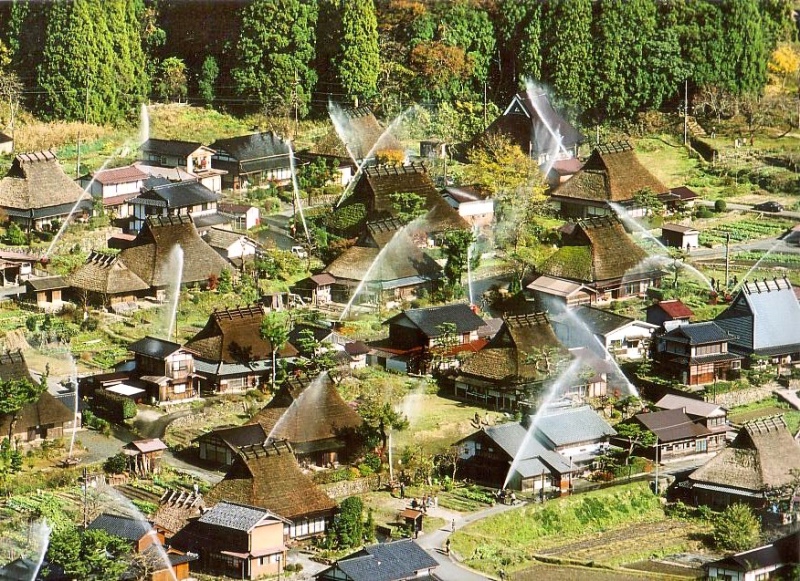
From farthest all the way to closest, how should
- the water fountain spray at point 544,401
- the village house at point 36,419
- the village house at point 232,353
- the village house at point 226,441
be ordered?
the village house at point 232,353 < the village house at point 36,419 < the water fountain spray at point 544,401 < the village house at point 226,441

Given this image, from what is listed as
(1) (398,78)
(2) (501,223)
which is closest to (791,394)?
(2) (501,223)

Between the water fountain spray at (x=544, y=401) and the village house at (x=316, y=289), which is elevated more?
the village house at (x=316, y=289)

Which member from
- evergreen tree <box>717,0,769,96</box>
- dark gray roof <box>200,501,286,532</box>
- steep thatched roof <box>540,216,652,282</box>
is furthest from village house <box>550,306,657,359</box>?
evergreen tree <box>717,0,769,96</box>

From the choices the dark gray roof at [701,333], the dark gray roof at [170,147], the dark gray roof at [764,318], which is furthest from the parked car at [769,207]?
the dark gray roof at [170,147]

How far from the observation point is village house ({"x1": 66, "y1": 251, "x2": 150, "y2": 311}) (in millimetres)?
59938

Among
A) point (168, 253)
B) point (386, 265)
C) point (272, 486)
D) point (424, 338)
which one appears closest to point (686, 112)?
point (386, 265)

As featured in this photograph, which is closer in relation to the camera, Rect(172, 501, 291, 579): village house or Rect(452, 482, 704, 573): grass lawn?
Rect(172, 501, 291, 579): village house

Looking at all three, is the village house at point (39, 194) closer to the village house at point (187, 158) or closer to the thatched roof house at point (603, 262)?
the village house at point (187, 158)

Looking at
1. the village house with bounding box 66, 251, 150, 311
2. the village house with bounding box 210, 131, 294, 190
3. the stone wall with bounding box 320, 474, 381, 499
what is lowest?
the stone wall with bounding box 320, 474, 381, 499

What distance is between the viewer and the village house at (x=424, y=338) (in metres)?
56.9

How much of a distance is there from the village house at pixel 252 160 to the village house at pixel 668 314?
18.3m

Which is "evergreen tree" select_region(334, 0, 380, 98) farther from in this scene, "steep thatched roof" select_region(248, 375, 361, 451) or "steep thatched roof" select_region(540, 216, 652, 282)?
"steep thatched roof" select_region(248, 375, 361, 451)

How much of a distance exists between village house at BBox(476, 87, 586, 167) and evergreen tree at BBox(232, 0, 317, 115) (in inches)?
319

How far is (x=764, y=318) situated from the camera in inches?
2288
